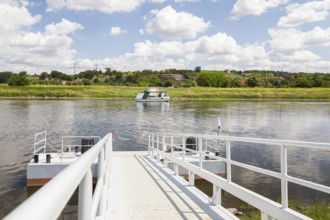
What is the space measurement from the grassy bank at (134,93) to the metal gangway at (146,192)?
107 m

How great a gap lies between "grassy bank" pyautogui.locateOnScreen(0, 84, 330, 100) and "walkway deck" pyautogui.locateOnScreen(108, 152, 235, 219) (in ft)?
348

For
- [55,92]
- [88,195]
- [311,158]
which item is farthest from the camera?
[55,92]

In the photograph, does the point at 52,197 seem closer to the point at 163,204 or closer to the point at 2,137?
the point at 163,204

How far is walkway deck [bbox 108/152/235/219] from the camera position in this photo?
606 cm

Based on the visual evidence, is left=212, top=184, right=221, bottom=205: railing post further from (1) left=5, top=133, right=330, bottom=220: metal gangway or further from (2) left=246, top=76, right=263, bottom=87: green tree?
(2) left=246, top=76, right=263, bottom=87: green tree

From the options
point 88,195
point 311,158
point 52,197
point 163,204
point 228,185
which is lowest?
point 311,158

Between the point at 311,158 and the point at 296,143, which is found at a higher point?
the point at 296,143

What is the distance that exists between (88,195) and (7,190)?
1341 cm

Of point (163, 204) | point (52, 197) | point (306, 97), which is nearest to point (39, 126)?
point (163, 204)

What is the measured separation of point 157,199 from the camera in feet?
23.7

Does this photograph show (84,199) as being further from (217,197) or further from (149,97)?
(149,97)

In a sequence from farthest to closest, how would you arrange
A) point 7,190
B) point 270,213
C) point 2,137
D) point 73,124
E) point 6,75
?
point 6,75 < point 73,124 < point 2,137 < point 7,190 < point 270,213

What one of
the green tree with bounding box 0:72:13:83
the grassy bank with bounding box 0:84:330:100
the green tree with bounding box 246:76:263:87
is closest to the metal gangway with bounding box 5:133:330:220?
the grassy bank with bounding box 0:84:330:100

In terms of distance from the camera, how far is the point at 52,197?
106 cm
